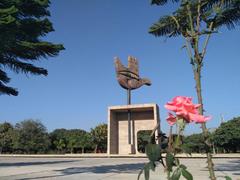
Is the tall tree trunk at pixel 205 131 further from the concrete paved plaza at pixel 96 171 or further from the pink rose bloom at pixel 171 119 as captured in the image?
the concrete paved plaza at pixel 96 171

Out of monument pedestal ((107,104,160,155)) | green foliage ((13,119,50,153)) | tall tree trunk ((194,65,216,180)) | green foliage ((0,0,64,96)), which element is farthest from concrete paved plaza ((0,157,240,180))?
green foliage ((13,119,50,153))

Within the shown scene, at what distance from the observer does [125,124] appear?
35594mm

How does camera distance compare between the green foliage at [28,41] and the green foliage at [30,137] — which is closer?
the green foliage at [28,41]

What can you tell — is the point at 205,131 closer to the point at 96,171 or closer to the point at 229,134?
the point at 96,171

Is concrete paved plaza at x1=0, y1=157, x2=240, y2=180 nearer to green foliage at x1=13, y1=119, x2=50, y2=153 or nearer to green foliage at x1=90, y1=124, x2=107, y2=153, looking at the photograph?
green foliage at x1=90, y1=124, x2=107, y2=153

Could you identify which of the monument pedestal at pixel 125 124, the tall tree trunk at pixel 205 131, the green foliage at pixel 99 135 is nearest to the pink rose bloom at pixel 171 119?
the tall tree trunk at pixel 205 131

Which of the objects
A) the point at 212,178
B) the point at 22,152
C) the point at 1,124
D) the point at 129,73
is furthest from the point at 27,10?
the point at 1,124

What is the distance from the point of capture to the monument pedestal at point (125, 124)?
3391 centimetres

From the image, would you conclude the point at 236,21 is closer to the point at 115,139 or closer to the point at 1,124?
the point at 115,139

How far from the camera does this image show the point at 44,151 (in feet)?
170

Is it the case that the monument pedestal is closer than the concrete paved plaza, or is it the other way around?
the concrete paved plaza

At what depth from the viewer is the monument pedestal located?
33906 mm

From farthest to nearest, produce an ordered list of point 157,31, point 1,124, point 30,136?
point 1,124, point 30,136, point 157,31

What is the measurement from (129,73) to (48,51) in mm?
23920
